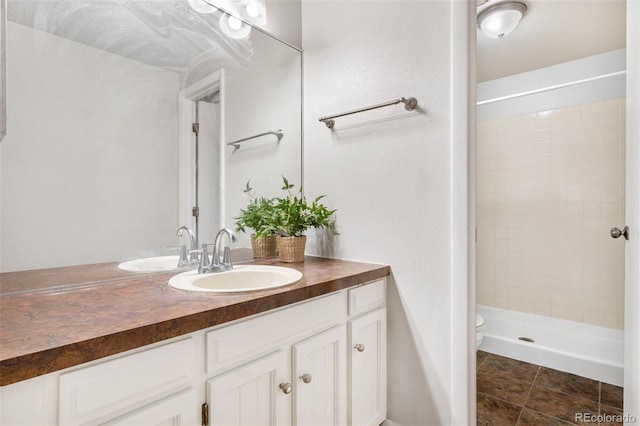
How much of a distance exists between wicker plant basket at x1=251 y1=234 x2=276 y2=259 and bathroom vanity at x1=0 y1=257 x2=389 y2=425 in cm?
34

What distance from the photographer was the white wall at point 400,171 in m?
1.41

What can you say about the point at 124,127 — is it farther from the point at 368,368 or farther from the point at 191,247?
the point at 368,368

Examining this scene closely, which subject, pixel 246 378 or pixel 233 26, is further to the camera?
pixel 233 26

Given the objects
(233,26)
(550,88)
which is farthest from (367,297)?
(550,88)

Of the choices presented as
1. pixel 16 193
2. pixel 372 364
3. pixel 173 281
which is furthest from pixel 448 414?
pixel 16 193

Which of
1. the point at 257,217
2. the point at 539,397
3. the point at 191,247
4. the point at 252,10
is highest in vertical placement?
the point at 252,10

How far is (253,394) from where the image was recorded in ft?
3.28

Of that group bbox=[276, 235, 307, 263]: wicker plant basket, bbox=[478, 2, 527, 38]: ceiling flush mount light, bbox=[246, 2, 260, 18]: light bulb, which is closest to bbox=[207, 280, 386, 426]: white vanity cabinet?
bbox=[276, 235, 307, 263]: wicker plant basket

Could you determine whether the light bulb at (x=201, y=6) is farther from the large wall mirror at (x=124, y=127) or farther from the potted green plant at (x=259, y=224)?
the potted green plant at (x=259, y=224)

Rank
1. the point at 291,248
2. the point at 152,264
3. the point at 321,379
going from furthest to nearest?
the point at 291,248
the point at 152,264
the point at 321,379

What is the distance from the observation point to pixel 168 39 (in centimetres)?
142

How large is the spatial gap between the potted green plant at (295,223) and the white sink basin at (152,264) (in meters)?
0.47

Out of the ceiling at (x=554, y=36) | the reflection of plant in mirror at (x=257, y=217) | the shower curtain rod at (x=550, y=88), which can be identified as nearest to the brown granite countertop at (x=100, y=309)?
the reflection of plant in mirror at (x=257, y=217)

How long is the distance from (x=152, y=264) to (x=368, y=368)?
3.19 ft
